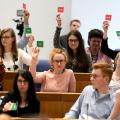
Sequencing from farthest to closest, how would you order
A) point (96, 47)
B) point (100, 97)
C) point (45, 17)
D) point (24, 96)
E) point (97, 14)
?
point (45, 17), point (97, 14), point (96, 47), point (24, 96), point (100, 97)

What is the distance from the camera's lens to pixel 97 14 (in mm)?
7160

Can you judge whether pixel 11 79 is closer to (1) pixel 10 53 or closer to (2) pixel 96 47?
(1) pixel 10 53

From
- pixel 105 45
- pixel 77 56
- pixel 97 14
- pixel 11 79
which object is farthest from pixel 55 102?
pixel 97 14

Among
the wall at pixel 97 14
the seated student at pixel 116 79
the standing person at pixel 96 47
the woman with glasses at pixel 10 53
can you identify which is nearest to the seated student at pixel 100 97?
the seated student at pixel 116 79

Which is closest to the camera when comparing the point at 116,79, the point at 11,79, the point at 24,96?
the point at 24,96

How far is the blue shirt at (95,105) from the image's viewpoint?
3.20 m

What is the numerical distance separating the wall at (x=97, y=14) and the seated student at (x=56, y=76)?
10.4 ft

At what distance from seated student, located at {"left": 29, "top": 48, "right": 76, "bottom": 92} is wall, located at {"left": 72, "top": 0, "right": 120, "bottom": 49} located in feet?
10.4

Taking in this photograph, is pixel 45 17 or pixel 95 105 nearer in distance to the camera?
pixel 95 105

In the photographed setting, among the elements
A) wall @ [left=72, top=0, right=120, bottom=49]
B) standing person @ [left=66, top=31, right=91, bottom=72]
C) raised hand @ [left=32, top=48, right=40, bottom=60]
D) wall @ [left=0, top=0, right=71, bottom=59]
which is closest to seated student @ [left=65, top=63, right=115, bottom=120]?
raised hand @ [left=32, top=48, right=40, bottom=60]

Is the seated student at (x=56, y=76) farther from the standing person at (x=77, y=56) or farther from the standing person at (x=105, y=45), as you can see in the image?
the standing person at (x=105, y=45)

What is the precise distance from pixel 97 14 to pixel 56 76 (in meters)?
3.43

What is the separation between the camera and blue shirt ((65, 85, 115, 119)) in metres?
3.20

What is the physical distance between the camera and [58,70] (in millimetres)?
3990
